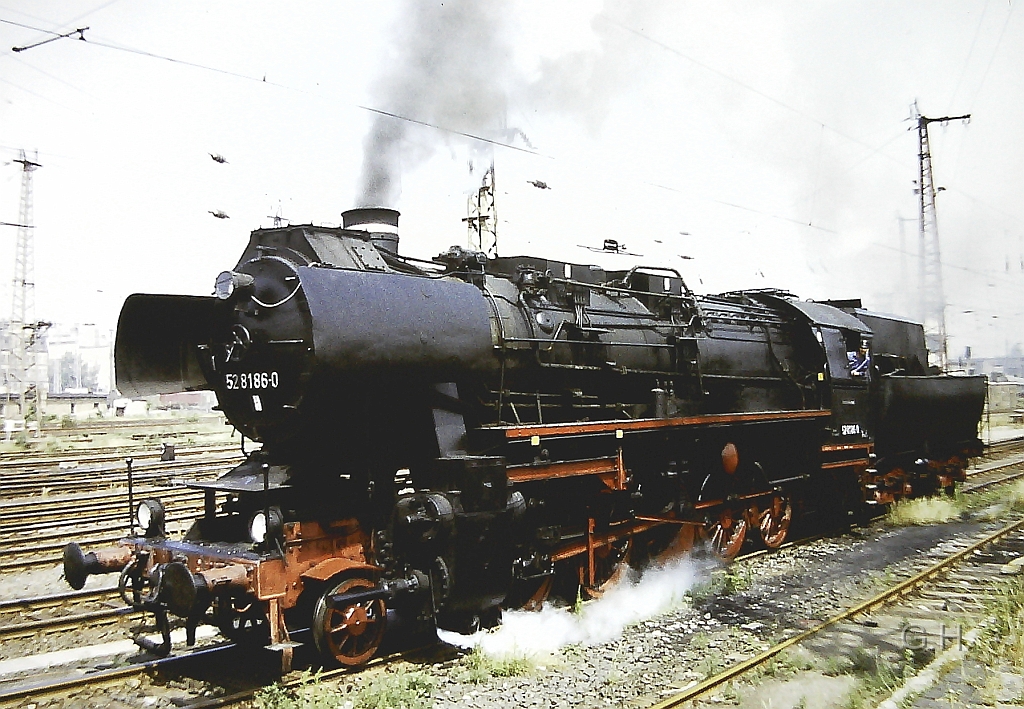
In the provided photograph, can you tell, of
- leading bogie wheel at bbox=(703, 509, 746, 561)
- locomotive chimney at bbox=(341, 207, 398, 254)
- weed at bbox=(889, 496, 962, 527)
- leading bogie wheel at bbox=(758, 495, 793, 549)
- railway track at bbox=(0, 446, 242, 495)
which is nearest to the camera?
locomotive chimney at bbox=(341, 207, 398, 254)

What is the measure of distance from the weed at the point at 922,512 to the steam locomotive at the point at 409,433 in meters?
5.53

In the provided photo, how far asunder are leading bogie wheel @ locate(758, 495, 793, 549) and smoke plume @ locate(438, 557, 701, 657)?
225 cm

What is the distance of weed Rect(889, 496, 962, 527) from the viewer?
1373 cm

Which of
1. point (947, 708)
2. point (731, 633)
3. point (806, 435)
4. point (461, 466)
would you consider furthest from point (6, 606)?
point (806, 435)

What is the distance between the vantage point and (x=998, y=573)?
9.92m

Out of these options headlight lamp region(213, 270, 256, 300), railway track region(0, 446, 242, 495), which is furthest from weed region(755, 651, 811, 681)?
railway track region(0, 446, 242, 495)

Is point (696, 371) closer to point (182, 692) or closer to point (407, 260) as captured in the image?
point (407, 260)

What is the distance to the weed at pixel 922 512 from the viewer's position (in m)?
13.7

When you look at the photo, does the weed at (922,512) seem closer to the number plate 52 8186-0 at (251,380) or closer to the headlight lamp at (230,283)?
the number plate 52 8186-0 at (251,380)

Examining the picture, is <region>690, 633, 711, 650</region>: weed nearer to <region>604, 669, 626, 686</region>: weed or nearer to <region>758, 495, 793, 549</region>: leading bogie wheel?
<region>604, 669, 626, 686</region>: weed

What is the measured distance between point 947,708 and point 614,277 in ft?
18.7

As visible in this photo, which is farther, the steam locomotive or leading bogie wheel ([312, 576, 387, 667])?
the steam locomotive

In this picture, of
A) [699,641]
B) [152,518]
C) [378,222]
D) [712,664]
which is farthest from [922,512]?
[152,518]

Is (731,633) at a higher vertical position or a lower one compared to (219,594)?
lower
